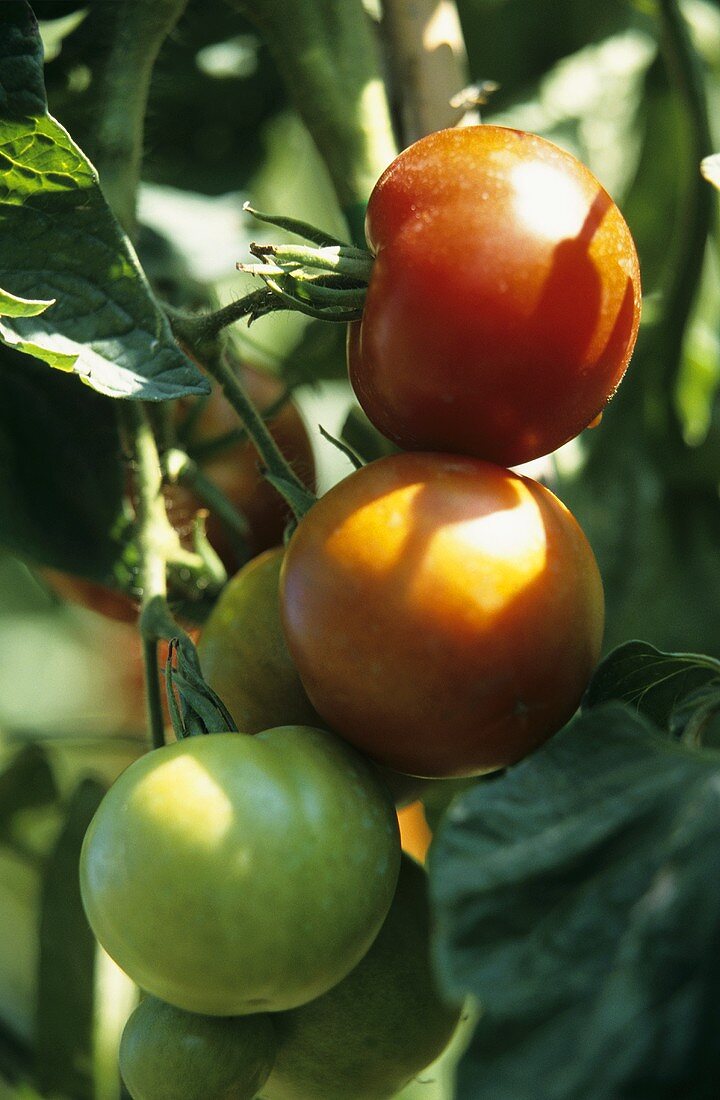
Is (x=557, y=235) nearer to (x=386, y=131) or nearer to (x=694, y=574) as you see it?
(x=386, y=131)

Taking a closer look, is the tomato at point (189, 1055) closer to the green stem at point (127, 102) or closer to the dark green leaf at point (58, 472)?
the dark green leaf at point (58, 472)

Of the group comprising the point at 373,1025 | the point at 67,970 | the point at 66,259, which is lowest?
the point at 67,970

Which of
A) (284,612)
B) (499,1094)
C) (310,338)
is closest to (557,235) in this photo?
(284,612)

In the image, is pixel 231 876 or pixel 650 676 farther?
pixel 650 676

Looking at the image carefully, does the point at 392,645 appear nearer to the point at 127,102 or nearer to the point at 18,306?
the point at 18,306

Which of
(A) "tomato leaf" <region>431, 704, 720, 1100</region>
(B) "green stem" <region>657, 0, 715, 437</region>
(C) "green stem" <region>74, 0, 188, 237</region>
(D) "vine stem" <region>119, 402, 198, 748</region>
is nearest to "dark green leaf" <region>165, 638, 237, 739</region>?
(D) "vine stem" <region>119, 402, 198, 748</region>

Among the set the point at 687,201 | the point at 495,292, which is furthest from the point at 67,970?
the point at 687,201
